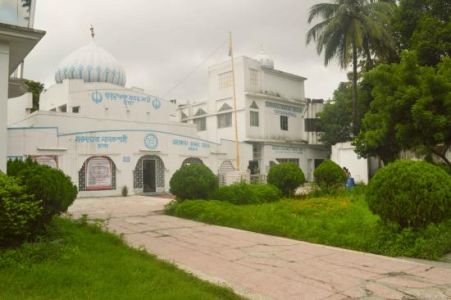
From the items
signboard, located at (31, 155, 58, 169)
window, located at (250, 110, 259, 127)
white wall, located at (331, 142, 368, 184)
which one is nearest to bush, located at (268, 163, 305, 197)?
signboard, located at (31, 155, 58, 169)

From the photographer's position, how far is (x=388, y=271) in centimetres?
663

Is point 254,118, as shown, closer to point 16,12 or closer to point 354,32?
point 354,32

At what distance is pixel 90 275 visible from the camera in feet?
18.9

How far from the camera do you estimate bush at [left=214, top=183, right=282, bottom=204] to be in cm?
1583

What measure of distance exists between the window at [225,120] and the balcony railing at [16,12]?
25.1 metres

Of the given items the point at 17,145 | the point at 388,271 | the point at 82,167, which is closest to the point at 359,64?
the point at 82,167

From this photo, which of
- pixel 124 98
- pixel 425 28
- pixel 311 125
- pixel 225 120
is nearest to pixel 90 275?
pixel 425 28

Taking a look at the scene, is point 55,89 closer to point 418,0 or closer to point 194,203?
point 194,203

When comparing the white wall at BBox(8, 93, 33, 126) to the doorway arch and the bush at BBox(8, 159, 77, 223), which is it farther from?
the bush at BBox(8, 159, 77, 223)

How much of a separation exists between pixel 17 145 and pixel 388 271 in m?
19.0

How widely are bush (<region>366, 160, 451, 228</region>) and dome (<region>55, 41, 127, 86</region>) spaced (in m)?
23.3

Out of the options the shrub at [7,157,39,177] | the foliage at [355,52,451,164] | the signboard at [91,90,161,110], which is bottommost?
the shrub at [7,157,39,177]

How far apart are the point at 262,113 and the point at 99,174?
48.5 feet

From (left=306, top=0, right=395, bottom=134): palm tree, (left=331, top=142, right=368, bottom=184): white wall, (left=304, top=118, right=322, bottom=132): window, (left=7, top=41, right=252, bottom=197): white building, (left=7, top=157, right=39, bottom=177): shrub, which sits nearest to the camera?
(left=7, top=157, right=39, bottom=177): shrub
